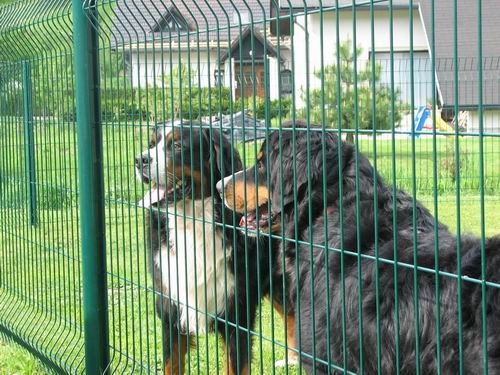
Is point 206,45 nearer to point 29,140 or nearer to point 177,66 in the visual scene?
point 177,66

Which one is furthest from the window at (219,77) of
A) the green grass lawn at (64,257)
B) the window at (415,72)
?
the window at (415,72)

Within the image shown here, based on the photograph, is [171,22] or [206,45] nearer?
[206,45]

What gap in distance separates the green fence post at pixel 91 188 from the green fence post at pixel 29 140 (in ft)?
3.75

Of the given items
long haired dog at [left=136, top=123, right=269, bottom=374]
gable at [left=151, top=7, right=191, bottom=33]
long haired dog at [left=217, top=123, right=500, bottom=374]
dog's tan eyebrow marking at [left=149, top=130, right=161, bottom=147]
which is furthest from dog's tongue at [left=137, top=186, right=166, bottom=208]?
gable at [left=151, top=7, right=191, bottom=33]

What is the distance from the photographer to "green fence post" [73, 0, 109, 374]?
457cm

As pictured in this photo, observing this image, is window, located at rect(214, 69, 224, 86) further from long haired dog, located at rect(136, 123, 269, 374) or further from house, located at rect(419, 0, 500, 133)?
house, located at rect(419, 0, 500, 133)

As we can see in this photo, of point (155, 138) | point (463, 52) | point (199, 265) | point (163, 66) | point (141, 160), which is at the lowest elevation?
point (199, 265)

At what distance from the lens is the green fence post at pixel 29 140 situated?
5.69 metres

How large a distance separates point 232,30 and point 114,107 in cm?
126

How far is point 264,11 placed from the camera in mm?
3145

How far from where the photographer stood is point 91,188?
15.3ft

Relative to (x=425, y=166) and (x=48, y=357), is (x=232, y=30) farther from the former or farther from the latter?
(x=425, y=166)

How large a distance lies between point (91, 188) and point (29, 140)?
1374 mm

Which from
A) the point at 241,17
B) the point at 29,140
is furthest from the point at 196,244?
the point at 241,17
